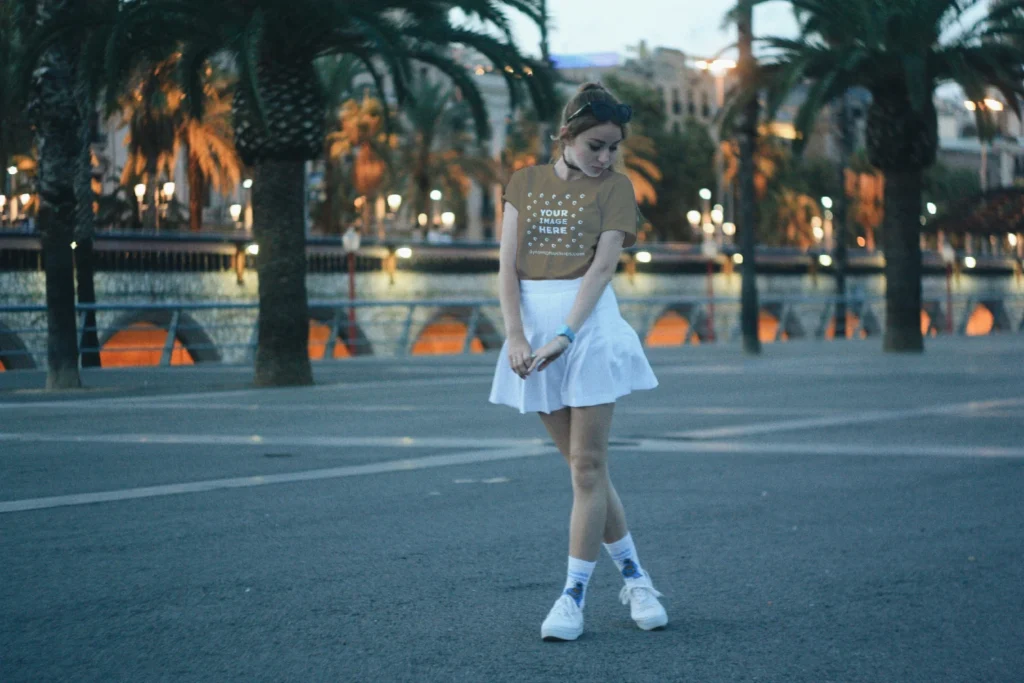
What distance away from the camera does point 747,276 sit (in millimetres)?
30203

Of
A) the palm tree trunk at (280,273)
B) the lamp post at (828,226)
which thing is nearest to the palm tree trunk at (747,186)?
the palm tree trunk at (280,273)

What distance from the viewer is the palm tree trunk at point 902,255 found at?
97.0 ft

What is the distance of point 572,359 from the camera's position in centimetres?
529

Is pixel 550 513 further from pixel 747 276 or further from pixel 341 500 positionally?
pixel 747 276

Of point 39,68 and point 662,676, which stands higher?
point 39,68

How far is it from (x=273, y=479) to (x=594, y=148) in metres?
5.13

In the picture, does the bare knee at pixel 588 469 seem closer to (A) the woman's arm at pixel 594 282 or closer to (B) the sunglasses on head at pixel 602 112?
(A) the woman's arm at pixel 594 282

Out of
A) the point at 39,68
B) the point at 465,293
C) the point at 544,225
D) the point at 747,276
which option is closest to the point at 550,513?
the point at 544,225

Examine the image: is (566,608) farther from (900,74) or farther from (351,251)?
(351,251)

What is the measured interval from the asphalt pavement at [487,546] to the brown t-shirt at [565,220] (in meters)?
1.20

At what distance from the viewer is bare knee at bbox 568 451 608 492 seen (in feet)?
17.4

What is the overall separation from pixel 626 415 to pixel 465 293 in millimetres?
50585

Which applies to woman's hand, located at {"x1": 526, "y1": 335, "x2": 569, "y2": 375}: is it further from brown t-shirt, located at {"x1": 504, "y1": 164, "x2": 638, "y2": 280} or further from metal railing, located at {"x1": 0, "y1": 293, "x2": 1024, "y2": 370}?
metal railing, located at {"x1": 0, "y1": 293, "x2": 1024, "y2": 370}

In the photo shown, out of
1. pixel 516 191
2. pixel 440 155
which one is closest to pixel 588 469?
pixel 516 191
